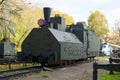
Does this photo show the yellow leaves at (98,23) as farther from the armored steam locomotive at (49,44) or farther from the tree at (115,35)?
the armored steam locomotive at (49,44)

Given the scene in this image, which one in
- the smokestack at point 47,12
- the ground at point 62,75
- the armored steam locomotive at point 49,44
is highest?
the smokestack at point 47,12

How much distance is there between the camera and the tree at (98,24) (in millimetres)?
95375

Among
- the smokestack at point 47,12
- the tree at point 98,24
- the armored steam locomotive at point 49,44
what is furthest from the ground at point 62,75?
the tree at point 98,24

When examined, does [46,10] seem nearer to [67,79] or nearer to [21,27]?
[67,79]

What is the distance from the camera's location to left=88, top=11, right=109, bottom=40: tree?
95.4 m

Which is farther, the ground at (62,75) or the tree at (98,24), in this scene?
the tree at (98,24)

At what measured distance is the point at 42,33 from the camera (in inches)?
977

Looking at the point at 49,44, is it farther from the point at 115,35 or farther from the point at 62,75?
the point at 115,35

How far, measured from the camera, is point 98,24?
97125 millimetres

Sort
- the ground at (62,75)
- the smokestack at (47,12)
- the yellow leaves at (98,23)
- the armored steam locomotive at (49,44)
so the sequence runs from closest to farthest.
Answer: the ground at (62,75) < the armored steam locomotive at (49,44) < the smokestack at (47,12) < the yellow leaves at (98,23)

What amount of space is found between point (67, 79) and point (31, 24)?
3556 cm

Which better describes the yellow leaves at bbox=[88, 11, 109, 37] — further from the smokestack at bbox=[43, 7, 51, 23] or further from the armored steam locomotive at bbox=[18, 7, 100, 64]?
the smokestack at bbox=[43, 7, 51, 23]

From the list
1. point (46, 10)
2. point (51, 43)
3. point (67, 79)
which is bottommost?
point (67, 79)

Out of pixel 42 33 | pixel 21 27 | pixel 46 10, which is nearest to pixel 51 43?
pixel 42 33
